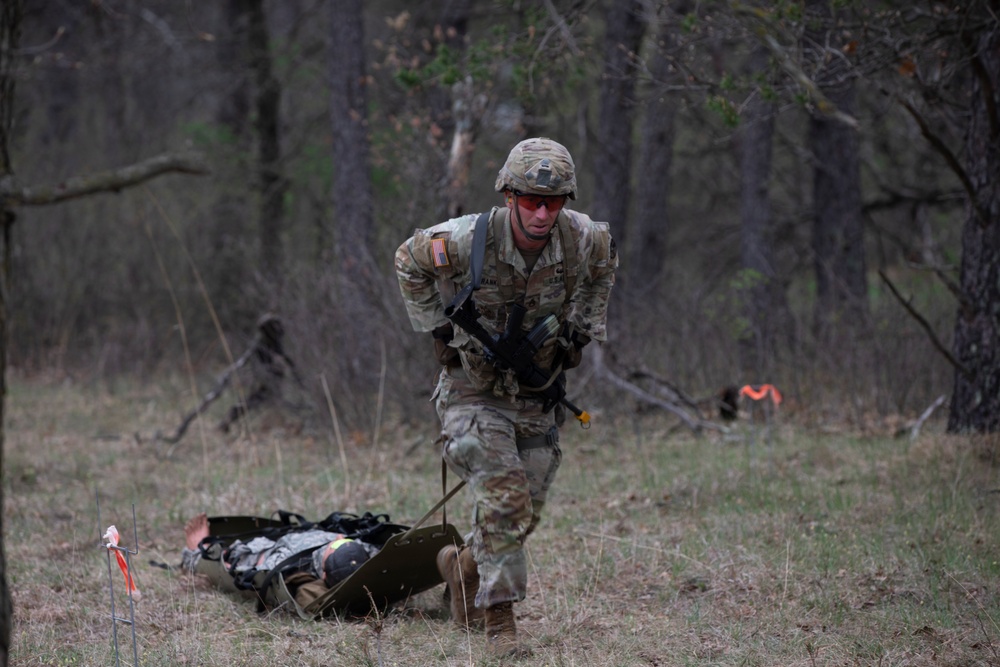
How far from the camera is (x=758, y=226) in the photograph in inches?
494

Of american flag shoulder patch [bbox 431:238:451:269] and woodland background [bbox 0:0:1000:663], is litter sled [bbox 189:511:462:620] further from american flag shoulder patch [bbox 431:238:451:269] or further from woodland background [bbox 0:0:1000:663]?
woodland background [bbox 0:0:1000:663]

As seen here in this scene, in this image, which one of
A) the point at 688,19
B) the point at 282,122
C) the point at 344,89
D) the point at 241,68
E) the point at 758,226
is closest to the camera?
the point at 688,19

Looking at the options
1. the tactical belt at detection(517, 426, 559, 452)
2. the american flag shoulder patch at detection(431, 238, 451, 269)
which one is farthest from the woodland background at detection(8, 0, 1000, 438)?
the tactical belt at detection(517, 426, 559, 452)

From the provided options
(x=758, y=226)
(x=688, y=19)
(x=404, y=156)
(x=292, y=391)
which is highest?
(x=688, y=19)

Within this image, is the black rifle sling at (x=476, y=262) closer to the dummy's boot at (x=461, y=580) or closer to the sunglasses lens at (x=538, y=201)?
the sunglasses lens at (x=538, y=201)

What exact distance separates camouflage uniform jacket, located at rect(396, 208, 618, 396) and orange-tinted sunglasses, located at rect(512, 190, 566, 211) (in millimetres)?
144

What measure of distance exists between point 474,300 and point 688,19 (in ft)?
10.5

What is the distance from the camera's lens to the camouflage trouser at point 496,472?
4.36 meters

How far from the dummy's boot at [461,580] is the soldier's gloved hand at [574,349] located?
935 mm

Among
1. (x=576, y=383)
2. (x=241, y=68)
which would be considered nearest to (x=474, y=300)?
(x=576, y=383)

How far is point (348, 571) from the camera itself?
197 inches

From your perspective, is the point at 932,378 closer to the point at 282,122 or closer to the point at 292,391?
the point at 292,391

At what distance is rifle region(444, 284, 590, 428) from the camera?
174 inches

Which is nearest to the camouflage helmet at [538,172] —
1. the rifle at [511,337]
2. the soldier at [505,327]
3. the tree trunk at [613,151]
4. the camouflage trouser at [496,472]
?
the soldier at [505,327]
